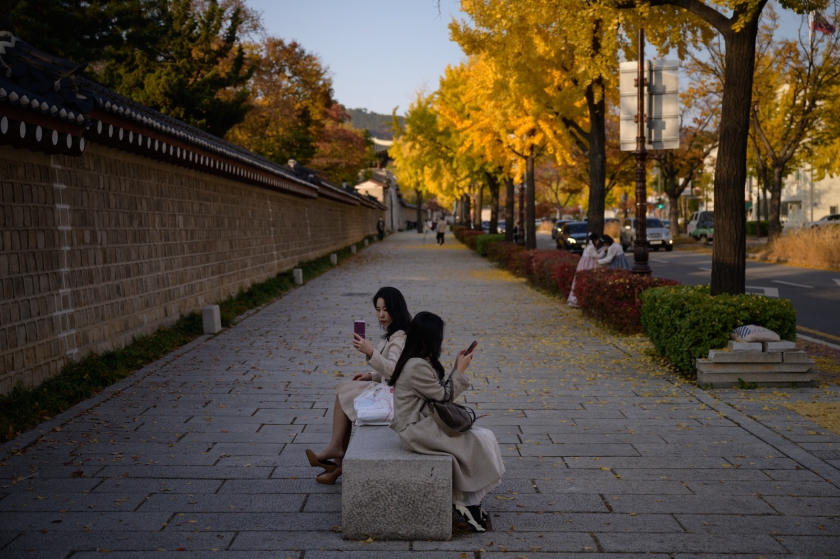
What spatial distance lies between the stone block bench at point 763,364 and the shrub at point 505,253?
52.1 ft

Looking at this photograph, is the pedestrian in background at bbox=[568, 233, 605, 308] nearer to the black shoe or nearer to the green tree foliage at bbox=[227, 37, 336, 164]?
the black shoe

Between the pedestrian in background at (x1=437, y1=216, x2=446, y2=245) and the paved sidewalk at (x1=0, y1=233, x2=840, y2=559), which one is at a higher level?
the pedestrian in background at (x1=437, y1=216, x2=446, y2=245)

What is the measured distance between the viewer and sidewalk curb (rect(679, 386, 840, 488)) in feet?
18.2

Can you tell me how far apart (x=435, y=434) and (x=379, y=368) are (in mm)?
733

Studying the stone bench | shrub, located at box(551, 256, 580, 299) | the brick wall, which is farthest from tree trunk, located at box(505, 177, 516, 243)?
the stone bench

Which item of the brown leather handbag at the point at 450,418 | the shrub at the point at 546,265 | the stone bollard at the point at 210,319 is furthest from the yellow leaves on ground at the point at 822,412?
the shrub at the point at 546,265

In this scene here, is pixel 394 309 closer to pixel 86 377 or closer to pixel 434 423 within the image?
pixel 434 423

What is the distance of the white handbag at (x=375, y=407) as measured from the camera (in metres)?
5.16

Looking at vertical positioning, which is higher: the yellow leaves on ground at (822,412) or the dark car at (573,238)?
the dark car at (573,238)

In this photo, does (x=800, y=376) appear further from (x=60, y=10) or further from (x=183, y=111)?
(x=183, y=111)

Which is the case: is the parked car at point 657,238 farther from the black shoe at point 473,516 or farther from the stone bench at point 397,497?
the stone bench at point 397,497

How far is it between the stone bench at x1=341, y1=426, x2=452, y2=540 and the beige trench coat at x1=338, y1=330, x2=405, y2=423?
76cm

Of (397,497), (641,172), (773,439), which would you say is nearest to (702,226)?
(641,172)

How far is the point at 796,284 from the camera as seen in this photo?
19.5 metres
